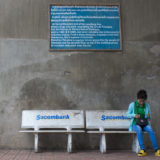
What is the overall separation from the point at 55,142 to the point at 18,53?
2.68 metres

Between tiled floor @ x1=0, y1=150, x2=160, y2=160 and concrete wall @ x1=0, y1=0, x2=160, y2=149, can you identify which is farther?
concrete wall @ x1=0, y1=0, x2=160, y2=149

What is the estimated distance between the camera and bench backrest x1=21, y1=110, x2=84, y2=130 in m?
5.98

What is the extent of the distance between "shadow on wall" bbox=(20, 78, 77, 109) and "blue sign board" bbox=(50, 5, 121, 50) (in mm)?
1079

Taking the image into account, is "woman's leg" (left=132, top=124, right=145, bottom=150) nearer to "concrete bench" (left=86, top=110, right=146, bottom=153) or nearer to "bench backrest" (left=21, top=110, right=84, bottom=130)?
"concrete bench" (left=86, top=110, right=146, bottom=153)

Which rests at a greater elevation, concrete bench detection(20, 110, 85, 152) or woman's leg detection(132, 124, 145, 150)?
concrete bench detection(20, 110, 85, 152)

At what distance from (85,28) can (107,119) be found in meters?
2.64

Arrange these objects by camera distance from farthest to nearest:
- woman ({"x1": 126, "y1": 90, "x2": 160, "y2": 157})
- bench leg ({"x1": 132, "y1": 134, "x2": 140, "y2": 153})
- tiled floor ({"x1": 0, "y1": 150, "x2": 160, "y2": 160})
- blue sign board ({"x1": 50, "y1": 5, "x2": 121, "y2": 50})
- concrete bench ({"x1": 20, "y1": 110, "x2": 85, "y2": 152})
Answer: blue sign board ({"x1": 50, "y1": 5, "x2": 121, "y2": 50}) → concrete bench ({"x1": 20, "y1": 110, "x2": 85, "y2": 152}) → bench leg ({"x1": 132, "y1": 134, "x2": 140, "y2": 153}) → woman ({"x1": 126, "y1": 90, "x2": 160, "y2": 157}) → tiled floor ({"x1": 0, "y1": 150, "x2": 160, "y2": 160})

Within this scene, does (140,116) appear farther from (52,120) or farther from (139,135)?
(52,120)

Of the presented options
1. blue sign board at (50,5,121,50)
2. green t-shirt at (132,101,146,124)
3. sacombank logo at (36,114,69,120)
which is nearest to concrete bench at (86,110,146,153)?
green t-shirt at (132,101,146,124)

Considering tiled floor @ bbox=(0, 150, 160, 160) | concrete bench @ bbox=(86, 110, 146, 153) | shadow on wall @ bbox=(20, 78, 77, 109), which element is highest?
shadow on wall @ bbox=(20, 78, 77, 109)

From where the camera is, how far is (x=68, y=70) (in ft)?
21.4

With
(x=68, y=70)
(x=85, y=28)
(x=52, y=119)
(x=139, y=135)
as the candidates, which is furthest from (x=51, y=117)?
(x=85, y=28)

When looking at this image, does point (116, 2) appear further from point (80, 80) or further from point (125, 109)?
point (125, 109)

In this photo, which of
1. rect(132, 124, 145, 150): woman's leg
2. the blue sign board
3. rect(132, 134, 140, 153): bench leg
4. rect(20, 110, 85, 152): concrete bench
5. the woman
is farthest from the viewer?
the blue sign board
